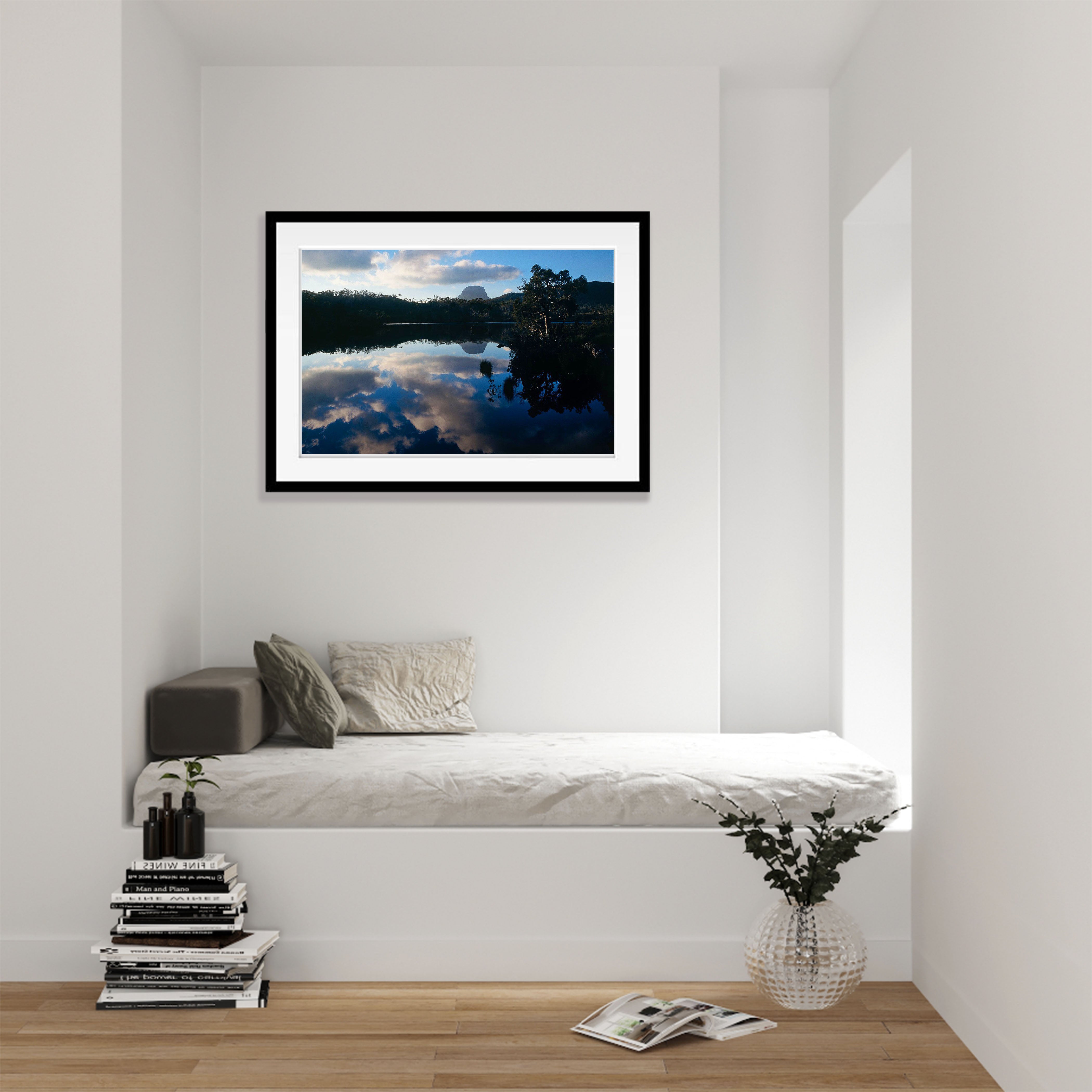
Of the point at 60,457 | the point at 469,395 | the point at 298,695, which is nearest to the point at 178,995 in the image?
the point at 298,695

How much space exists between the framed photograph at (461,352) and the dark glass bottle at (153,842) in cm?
130

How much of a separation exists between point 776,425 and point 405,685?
161cm

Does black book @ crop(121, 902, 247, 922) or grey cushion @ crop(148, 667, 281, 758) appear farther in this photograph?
grey cushion @ crop(148, 667, 281, 758)

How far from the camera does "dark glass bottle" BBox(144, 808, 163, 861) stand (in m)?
2.79

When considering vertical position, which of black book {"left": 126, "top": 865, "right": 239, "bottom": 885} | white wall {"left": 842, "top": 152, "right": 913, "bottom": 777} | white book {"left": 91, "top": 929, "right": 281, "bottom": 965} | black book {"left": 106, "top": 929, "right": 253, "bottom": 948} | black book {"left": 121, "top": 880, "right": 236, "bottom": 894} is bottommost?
white book {"left": 91, "top": 929, "right": 281, "bottom": 965}

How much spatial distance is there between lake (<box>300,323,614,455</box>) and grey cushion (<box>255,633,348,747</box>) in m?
0.82

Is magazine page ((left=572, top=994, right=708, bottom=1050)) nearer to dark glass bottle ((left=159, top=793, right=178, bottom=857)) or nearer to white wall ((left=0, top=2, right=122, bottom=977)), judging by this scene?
dark glass bottle ((left=159, top=793, right=178, bottom=857))

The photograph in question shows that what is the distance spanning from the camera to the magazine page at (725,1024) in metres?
2.50

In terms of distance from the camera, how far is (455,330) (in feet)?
12.2

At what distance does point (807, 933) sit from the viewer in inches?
99.3

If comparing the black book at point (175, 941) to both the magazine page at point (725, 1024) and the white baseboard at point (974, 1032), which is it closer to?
the magazine page at point (725, 1024)

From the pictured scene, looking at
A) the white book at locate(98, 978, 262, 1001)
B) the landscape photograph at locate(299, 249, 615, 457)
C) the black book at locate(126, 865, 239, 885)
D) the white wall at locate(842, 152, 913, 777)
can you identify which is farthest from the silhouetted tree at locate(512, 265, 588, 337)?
the white book at locate(98, 978, 262, 1001)

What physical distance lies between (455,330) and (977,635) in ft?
6.76

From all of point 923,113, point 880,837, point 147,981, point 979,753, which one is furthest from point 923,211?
point 147,981
